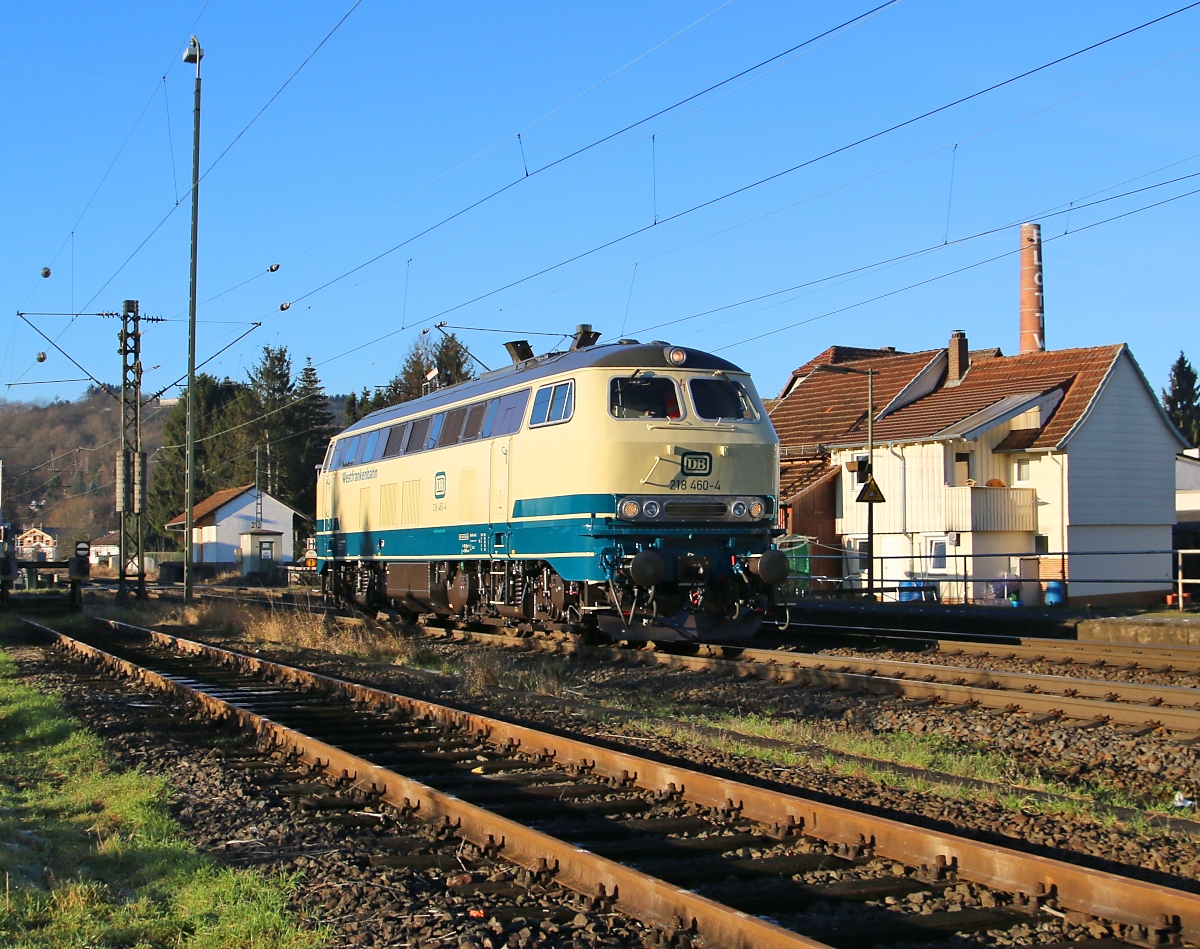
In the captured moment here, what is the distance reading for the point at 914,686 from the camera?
1127cm

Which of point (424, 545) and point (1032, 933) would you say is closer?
point (1032, 933)

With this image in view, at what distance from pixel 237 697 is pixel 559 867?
7409mm

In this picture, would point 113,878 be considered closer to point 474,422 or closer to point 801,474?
point 474,422

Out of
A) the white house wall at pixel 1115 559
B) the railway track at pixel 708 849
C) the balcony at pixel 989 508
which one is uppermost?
the balcony at pixel 989 508

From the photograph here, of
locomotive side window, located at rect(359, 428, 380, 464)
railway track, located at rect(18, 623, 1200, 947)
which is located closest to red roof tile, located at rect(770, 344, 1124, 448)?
locomotive side window, located at rect(359, 428, 380, 464)

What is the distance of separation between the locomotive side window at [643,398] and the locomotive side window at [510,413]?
172 cm

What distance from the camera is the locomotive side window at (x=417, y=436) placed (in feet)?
63.2

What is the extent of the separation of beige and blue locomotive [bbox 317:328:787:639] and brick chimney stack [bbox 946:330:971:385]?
25.9m

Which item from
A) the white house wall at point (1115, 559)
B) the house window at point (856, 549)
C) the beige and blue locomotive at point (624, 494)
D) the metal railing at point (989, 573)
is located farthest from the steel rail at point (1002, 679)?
the white house wall at point (1115, 559)

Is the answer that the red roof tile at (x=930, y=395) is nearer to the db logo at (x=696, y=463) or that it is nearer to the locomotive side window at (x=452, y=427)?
the locomotive side window at (x=452, y=427)

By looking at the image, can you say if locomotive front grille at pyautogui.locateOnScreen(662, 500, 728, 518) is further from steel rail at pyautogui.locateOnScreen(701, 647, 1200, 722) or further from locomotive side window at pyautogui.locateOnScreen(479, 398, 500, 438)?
locomotive side window at pyautogui.locateOnScreen(479, 398, 500, 438)

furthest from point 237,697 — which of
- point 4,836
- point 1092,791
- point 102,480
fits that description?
point 102,480

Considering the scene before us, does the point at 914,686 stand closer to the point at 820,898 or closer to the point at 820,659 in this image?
the point at 820,659

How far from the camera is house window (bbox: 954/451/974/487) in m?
34.4
